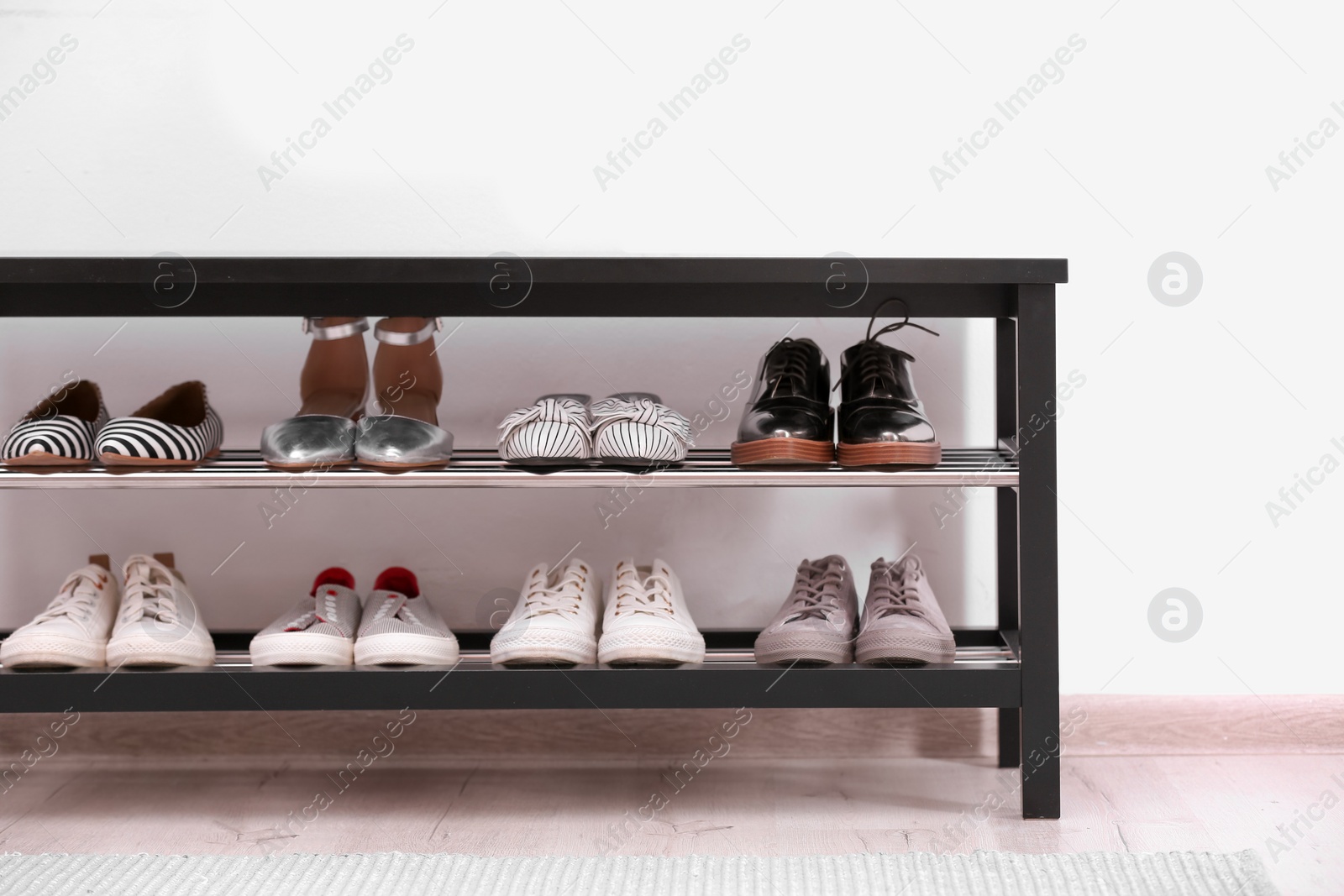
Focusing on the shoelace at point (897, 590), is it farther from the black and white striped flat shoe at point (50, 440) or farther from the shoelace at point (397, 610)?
the black and white striped flat shoe at point (50, 440)

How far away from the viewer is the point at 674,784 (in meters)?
1.46

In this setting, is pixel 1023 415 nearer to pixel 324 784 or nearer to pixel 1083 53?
pixel 1083 53

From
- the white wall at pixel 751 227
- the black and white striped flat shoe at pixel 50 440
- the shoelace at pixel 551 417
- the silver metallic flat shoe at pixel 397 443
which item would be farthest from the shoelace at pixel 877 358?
the black and white striped flat shoe at pixel 50 440

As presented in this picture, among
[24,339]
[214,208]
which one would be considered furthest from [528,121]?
[24,339]

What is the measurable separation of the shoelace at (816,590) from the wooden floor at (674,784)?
9.7 inches

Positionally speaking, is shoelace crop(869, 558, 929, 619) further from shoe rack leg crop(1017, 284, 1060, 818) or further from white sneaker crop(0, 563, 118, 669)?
white sneaker crop(0, 563, 118, 669)

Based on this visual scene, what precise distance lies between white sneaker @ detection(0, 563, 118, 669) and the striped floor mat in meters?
0.23

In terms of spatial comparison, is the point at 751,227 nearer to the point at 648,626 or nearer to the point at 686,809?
the point at 648,626

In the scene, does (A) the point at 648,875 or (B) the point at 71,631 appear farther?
(B) the point at 71,631

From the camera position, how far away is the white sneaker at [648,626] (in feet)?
4.17

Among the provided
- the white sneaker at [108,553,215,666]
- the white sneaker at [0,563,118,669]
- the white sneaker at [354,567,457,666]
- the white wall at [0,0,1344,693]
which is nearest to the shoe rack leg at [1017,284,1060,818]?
the white wall at [0,0,1344,693]

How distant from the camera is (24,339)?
64.8 inches

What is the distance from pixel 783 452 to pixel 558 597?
1.14 feet

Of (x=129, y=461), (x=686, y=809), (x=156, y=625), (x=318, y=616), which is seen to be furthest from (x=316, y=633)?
(x=686, y=809)
